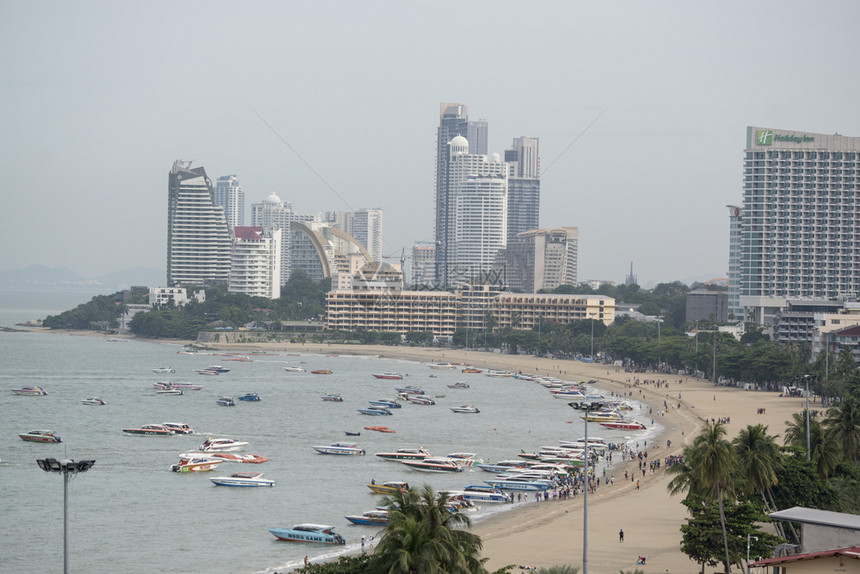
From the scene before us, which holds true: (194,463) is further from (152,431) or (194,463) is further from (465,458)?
(465,458)

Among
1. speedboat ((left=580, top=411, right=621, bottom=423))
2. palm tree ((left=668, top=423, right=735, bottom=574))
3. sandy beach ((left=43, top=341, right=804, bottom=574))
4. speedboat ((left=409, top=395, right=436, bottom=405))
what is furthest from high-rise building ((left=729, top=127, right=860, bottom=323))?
palm tree ((left=668, top=423, right=735, bottom=574))

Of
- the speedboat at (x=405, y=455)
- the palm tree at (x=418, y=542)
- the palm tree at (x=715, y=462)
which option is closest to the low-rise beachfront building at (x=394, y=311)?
the speedboat at (x=405, y=455)

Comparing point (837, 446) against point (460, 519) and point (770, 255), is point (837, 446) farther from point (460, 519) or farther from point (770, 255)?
point (770, 255)

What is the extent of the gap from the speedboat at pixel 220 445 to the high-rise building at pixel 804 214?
103m

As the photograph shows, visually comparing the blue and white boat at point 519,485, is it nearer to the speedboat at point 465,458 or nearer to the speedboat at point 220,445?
the speedboat at point 465,458

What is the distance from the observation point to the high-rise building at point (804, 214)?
150250 millimetres

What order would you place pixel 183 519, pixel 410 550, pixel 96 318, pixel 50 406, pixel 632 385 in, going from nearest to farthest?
pixel 410 550
pixel 183 519
pixel 50 406
pixel 632 385
pixel 96 318

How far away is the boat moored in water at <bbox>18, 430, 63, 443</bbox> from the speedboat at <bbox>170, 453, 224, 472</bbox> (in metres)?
12.7

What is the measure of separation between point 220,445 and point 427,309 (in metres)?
114

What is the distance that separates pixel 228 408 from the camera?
88.5 m

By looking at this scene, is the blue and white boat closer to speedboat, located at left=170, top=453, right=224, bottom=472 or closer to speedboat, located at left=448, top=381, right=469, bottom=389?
speedboat, located at left=170, top=453, right=224, bottom=472

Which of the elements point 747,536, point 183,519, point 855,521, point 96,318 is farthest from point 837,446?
point 96,318

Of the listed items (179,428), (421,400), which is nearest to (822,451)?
(179,428)

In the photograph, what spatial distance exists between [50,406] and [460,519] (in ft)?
237
